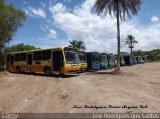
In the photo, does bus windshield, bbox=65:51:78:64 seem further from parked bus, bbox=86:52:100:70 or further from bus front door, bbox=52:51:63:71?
parked bus, bbox=86:52:100:70

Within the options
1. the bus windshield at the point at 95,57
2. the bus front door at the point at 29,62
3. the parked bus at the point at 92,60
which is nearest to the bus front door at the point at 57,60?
the bus front door at the point at 29,62

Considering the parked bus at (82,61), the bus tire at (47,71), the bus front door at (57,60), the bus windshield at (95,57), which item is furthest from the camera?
the bus windshield at (95,57)

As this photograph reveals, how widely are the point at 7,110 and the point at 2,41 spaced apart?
31.1 meters

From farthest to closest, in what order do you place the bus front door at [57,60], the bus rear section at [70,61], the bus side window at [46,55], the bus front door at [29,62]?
the bus front door at [29,62] → the bus side window at [46,55] → the bus front door at [57,60] → the bus rear section at [70,61]

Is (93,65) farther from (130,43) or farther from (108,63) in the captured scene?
(130,43)

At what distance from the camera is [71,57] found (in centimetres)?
2458

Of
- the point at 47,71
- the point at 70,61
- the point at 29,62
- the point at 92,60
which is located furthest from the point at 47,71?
the point at 92,60

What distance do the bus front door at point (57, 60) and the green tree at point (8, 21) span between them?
15.4 meters

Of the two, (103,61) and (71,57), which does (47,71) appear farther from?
(103,61)

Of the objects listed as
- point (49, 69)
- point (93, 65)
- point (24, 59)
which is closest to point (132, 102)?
point (49, 69)

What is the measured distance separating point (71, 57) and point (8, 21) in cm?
1756

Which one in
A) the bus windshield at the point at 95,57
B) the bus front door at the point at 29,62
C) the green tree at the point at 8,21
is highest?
the green tree at the point at 8,21

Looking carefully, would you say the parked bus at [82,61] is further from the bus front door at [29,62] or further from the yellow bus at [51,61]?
the bus front door at [29,62]

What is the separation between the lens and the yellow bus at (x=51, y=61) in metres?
23.8
